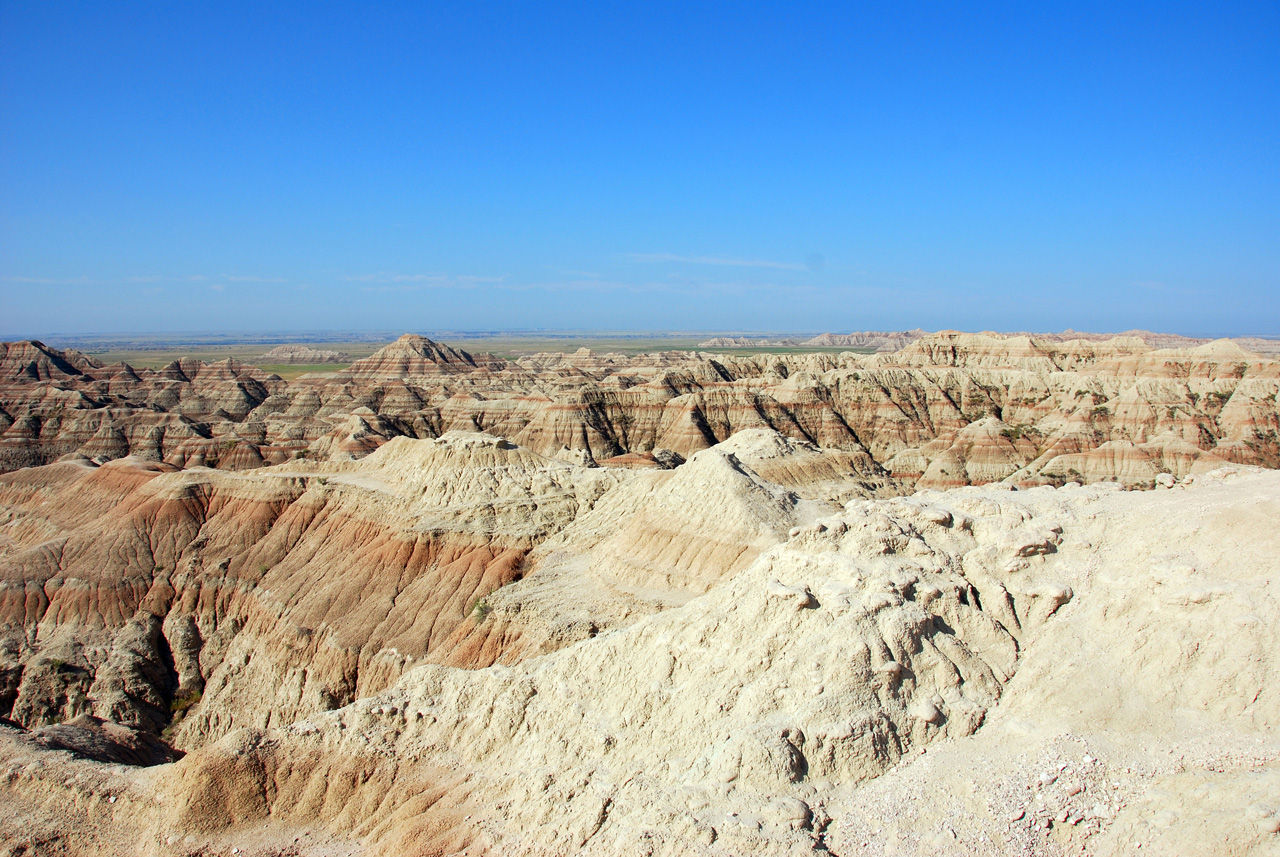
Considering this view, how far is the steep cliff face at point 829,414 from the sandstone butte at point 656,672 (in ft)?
67.4

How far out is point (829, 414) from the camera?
7744 cm

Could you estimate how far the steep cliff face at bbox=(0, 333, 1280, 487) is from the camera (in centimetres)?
5841

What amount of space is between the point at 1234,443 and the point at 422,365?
10434cm

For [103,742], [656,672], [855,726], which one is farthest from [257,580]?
[855,726]

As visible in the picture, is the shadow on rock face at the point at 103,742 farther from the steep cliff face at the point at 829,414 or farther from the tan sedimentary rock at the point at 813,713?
the steep cliff face at the point at 829,414

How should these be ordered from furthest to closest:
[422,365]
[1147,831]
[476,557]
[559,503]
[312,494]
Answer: [422,365] < [312,494] < [559,503] < [476,557] < [1147,831]

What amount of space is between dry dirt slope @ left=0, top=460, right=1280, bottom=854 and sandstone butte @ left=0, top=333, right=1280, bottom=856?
57 millimetres

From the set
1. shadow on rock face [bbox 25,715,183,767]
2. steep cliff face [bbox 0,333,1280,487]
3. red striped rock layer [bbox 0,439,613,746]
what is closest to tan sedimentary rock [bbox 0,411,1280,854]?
shadow on rock face [bbox 25,715,183,767]

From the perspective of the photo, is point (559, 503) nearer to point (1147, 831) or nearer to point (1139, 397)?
point (1147, 831)

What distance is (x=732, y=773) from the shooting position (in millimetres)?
12430

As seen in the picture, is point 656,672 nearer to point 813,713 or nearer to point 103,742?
point 813,713

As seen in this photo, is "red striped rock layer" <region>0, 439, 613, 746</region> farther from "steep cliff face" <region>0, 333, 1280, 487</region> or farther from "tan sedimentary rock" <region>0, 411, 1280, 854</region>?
"steep cliff face" <region>0, 333, 1280, 487</region>

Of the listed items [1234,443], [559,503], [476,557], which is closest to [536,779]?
[476,557]

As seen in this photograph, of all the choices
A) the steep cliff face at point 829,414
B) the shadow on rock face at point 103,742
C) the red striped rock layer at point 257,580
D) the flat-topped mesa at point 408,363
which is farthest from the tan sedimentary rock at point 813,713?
the flat-topped mesa at point 408,363
